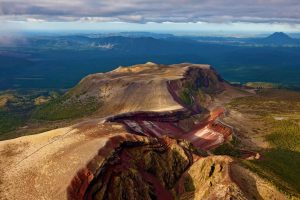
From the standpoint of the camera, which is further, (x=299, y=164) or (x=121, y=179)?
(x=299, y=164)

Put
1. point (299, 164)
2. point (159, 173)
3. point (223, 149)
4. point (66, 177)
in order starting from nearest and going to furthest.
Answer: point (66, 177) → point (159, 173) → point (299, 164) → point (223, 149)

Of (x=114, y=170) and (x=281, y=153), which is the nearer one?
(x=114, y=170)

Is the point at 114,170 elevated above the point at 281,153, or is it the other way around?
the point at 114,170

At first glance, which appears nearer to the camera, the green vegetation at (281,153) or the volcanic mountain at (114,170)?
the volcanic mountain at (114,170)

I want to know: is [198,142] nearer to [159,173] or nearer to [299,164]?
[299,164]

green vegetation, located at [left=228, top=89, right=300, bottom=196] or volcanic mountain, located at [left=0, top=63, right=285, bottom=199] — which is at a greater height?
volcanic mountain, located at [left=0, top=63, right=285, bottom=199]

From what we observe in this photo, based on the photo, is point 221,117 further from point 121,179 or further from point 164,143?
point 121,179

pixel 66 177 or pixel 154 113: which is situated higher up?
pixel 66 177

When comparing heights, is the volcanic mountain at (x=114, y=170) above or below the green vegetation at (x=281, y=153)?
above

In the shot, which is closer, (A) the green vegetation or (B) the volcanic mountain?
(B) the volcanic mountain

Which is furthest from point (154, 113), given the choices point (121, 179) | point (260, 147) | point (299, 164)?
point (121, 179)

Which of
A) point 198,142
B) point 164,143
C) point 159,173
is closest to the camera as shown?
point 159,173
